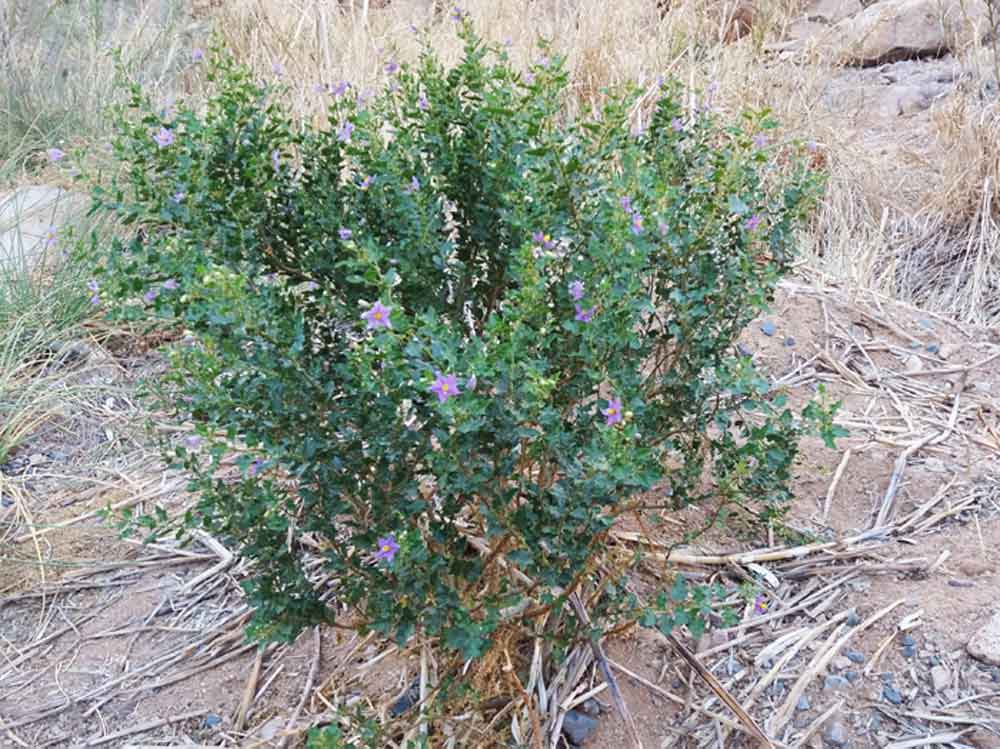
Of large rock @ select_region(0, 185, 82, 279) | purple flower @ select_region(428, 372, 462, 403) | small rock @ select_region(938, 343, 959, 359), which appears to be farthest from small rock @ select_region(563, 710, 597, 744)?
large rock @ select_region(0, 185, 82, 279)

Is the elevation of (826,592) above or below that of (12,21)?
below

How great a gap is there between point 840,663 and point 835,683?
0.05 metres

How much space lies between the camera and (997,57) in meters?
4.21

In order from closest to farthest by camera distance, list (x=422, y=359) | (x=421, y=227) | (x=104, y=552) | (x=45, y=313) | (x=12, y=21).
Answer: (x=422, y=359), (x=421, y=227), (x=104, y=552), (x=45, y=313), (x=12, y=21)

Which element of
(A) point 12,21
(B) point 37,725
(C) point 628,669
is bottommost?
(B) point 37,725

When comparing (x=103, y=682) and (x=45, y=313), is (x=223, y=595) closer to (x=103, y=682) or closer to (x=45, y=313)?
(x=103, y=682)

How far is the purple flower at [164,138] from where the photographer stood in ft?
5.59

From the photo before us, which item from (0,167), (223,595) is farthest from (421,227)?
(0,167)

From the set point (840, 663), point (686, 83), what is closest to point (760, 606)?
point (840, 663)

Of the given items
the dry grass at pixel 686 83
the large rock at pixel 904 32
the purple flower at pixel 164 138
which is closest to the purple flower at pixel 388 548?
the purple flower at pixel 164 138

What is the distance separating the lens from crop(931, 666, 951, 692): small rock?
173cm

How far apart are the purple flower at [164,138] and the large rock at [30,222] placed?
208 cm

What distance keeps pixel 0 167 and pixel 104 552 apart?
109 inches

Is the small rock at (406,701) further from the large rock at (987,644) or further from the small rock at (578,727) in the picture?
the large rock at (987,644)
